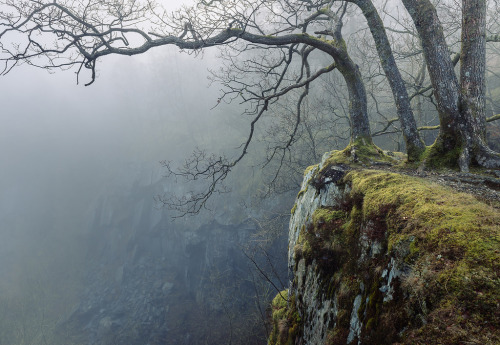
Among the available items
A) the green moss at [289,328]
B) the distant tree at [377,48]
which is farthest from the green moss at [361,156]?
the green moss at [289,328]

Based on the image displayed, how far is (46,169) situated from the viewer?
38.5 meters

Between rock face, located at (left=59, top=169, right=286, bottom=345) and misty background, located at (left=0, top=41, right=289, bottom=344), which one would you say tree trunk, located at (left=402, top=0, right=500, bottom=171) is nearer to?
rock face, located at (left=59, top=169, right=286, bottom=345)

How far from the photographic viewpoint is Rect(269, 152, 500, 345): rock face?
137 centimetres

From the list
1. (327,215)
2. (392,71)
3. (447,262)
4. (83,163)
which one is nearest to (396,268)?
(447,262)

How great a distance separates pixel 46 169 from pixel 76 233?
517 inches

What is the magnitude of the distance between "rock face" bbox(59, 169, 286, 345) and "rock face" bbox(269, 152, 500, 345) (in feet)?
39.6

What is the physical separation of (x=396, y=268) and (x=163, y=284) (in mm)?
23917

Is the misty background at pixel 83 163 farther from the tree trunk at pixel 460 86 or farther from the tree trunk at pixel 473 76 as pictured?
the tree trunk at pixel 473 76

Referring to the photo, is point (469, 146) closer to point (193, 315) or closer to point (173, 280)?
point (193, 315)

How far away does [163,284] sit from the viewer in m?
22.6

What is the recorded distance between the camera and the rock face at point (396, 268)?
137 cm

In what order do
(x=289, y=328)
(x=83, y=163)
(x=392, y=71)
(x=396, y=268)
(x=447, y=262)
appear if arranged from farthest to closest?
(x=83, y=163), (x=392, y=71), (x=289, y=328), (x=396, y=268), (x=447, y=262)

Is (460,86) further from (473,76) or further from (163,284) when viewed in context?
(163,284)

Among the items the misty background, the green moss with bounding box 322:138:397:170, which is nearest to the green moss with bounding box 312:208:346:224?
the green moss with bounding box 322:138:397:170
